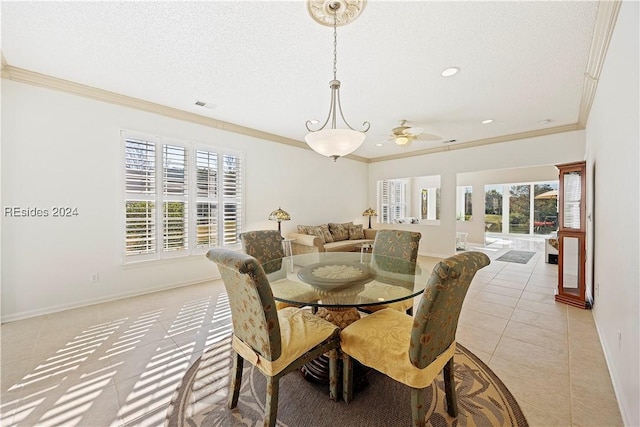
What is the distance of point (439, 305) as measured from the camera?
50.9 inches

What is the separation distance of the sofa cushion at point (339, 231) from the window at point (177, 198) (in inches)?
86.1

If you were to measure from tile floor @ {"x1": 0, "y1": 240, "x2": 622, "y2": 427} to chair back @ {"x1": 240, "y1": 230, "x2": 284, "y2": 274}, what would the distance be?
2.63ft

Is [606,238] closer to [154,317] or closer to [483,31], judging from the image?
[483,31]

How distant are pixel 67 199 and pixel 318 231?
392cm

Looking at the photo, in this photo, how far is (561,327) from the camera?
274cm

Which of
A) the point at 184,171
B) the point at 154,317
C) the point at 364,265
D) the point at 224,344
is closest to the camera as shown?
the point at 224,344

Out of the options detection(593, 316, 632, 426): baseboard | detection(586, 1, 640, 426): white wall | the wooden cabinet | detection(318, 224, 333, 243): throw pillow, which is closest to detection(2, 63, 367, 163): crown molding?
detection(318, 224, 333, 243): throw pillow

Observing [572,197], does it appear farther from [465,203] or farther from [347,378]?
[465,203]

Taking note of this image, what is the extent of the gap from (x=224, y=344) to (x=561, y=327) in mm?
3362

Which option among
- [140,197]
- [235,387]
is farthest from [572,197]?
[140,197]

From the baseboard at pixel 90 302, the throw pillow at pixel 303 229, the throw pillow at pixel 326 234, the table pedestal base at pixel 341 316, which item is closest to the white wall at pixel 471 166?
the throw pillow at pixel 326 234

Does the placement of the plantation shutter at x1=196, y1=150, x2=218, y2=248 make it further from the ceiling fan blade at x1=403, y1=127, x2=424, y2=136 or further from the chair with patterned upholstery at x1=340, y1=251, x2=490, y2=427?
the chair with patterned upholstery at x1=340, y1=251, x2=490, y2=427

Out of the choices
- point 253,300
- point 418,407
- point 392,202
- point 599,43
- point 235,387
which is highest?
point 599,43

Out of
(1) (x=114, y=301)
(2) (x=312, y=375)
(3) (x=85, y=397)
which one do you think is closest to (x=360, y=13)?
(2) (x=312, y=375)
